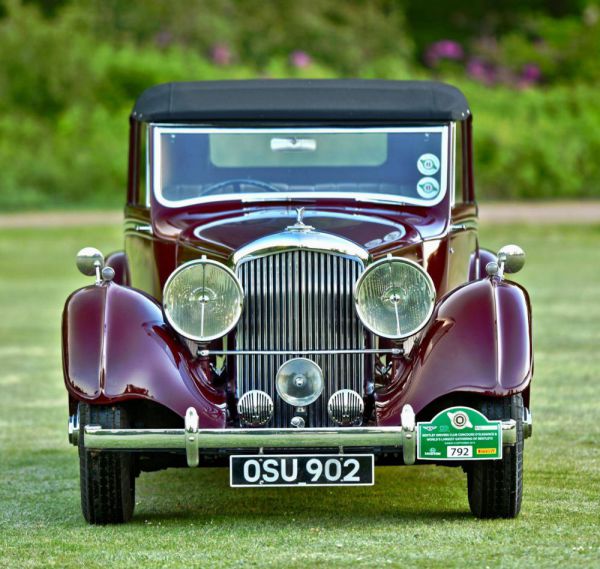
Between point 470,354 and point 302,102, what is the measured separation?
1.90 m

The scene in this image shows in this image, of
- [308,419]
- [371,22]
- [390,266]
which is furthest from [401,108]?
[371,22]

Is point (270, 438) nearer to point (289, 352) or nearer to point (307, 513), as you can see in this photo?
point (289, 352)

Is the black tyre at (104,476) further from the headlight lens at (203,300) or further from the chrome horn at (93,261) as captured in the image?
the chrome horn at (93,261)

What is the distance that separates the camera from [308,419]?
6.27 meters

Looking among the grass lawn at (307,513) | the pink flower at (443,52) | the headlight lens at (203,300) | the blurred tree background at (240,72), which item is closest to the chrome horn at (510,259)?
the grass lawn at (307,513)

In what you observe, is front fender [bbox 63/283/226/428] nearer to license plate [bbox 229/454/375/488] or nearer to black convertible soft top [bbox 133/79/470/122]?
license plate [bbox 229/454/375/488]

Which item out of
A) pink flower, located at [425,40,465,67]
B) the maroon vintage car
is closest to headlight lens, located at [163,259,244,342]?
the maroon vintage car

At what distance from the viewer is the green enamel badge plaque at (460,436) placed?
5910mm

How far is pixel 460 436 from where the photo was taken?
591 centimetres

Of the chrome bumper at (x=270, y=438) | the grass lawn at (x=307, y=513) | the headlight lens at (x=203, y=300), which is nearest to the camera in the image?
the grass lawn at (x=307, y=513)

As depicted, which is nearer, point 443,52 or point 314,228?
point 314,228

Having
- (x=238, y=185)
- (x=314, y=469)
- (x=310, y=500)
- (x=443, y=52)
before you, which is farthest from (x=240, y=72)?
(x=314, y=469)

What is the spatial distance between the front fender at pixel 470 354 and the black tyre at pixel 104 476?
1089 millimetres

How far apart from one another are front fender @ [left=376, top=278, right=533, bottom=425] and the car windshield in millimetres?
1178
